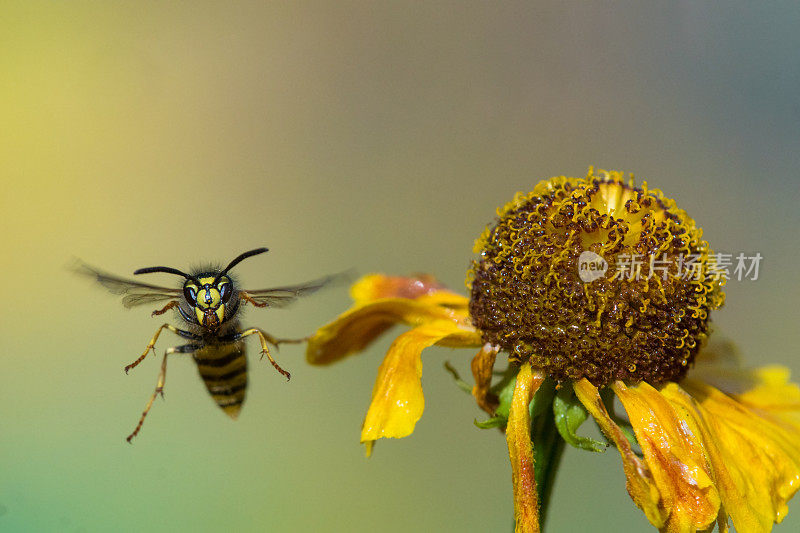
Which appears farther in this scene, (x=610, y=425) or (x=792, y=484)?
(x=792, y=484)

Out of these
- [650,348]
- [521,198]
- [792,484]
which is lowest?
[792,484]

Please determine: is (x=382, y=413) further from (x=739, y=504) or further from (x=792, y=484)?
(x=792, y=484)

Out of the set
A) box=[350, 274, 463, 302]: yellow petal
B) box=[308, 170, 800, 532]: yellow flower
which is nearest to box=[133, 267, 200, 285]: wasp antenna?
box=[308, 170, 800, 532]: yellow flower

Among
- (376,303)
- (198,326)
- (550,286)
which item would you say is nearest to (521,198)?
(550,286)

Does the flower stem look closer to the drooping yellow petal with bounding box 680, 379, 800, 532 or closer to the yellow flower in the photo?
the yellow flower

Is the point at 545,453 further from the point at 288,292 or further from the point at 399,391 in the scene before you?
the point at 288,292

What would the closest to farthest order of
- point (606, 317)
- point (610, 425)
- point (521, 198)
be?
point (610, 425) < point (606, 317) < point (521, 198)

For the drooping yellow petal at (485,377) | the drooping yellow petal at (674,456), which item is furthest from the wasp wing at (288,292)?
the drooping yellow petal at (674,456)
